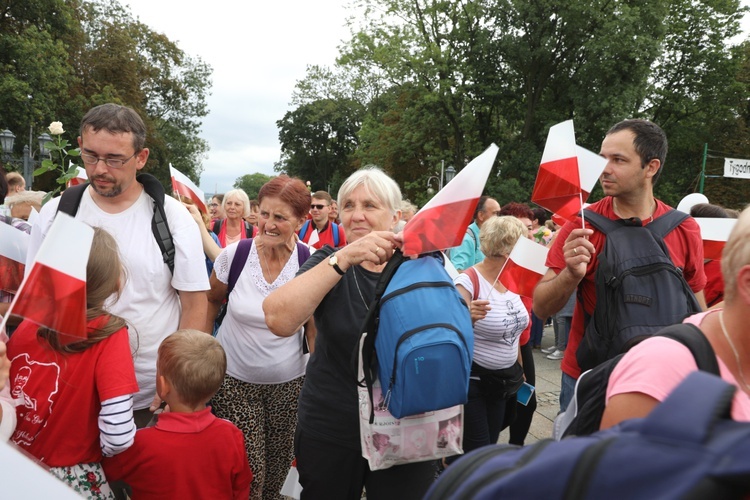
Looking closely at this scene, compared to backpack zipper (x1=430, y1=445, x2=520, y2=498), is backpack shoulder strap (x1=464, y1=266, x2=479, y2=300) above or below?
below

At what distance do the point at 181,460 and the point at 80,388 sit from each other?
0.48 m

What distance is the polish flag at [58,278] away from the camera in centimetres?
123

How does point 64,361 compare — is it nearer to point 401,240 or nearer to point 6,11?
point 401,240

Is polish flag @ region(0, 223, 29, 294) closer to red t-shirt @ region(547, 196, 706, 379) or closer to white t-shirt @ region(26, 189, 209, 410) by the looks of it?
white t-shirt @ region(26, 189, 209, 410)

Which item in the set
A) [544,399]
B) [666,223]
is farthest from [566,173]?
[544,399]

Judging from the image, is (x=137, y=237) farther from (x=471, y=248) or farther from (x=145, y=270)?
(x=471, y=248)

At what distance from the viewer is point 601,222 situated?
2.49m

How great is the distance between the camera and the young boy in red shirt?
2078 mm

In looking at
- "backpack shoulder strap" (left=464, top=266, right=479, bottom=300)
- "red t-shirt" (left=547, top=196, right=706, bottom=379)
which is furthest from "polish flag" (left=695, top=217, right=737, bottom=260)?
"backpack shoulder strap" (left=464, top=266, right=479, bottom=300)

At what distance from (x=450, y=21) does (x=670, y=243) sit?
23809mm

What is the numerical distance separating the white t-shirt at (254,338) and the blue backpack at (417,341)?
1239 millimetres

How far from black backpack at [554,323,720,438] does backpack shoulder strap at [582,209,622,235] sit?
1.26 m

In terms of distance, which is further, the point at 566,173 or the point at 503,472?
the point at 566,173

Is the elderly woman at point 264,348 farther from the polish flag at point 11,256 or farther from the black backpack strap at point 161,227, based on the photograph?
the polish flag at point 11,256
